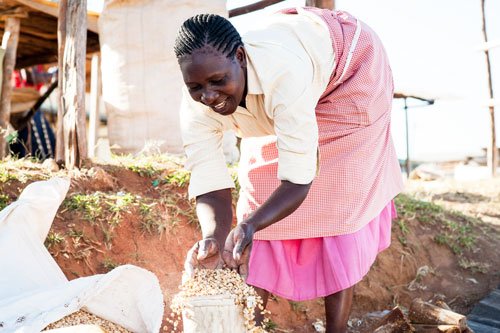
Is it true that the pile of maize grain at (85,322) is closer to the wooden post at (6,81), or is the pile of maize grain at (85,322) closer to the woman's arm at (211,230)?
the woman's arm at (211,230)

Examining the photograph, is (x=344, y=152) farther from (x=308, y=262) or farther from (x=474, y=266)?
(x=474, y=266)

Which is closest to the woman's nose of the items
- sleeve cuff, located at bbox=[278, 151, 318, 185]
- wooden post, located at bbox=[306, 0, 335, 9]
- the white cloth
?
sleeve cuff, located at bbox=[278, 151, 318, 185]

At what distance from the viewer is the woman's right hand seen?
1945mm

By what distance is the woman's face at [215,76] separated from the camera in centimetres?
181

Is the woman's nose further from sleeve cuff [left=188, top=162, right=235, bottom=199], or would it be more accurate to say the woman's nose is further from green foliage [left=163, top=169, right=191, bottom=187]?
green foliage [left=163, top=169, right=191, bottom=187]

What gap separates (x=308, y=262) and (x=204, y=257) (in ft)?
2.27

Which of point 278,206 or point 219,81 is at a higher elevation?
point 219,81

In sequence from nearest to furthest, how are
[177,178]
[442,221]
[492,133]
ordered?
[177,178]
[442,221]
[492,133]

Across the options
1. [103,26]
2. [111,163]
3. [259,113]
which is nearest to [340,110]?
[259,113]

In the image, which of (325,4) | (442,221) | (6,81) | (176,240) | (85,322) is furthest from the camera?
(6,81)

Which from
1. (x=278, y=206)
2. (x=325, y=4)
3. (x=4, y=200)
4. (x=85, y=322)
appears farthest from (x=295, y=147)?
(x=325, y=4)

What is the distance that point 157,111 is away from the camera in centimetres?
473

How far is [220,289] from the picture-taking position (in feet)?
6.27

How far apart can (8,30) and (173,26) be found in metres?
1.68
